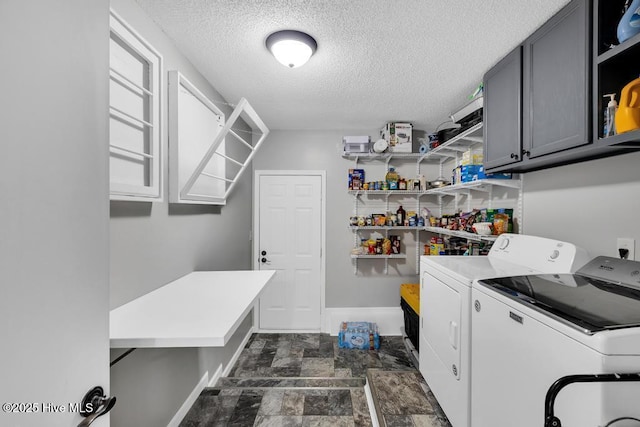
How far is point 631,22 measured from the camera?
101 cm

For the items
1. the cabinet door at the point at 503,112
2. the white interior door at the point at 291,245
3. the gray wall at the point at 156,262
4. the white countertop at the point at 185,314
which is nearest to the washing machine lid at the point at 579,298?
the cabinet door at the point at 503,112

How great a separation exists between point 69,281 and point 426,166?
137 inches

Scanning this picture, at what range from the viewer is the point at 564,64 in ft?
4.32

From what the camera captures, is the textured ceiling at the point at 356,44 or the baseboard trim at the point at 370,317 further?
the baseboard trim at the point at 370,317

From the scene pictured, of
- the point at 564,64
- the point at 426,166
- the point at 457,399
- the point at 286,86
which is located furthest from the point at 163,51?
the point at 426,166

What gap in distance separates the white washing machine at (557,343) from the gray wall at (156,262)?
1646 millimetres

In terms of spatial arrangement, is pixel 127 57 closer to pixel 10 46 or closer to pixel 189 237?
pixel 10 46

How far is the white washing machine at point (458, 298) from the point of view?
1361 millimetres

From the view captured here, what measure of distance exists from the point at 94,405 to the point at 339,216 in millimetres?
2950

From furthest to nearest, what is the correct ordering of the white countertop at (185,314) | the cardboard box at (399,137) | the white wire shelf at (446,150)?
1. the cardboard box at (399,137)
2. the white wire shelf at (446,150)
3. the white countertop at (185,314)

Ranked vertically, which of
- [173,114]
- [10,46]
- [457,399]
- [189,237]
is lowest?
[457,399]

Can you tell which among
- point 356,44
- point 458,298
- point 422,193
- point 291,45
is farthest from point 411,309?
point 291,45

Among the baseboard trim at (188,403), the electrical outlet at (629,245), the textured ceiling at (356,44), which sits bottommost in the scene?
the baseboard trim at (188,403)

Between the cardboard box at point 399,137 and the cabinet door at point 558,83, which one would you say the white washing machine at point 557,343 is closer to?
the cabinet door at point 558,83
